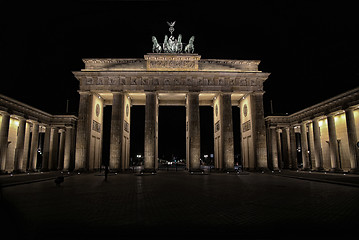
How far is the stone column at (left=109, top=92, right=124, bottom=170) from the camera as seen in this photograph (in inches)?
1300

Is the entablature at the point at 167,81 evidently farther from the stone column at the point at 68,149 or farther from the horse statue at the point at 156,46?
the stone column at the point at 68,149

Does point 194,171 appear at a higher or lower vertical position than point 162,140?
lower

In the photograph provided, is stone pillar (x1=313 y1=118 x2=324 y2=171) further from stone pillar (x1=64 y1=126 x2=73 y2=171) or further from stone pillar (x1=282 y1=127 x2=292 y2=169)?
stone pillar (x1=64 y1=126 x2=73 y2=171)

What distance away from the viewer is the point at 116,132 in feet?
110

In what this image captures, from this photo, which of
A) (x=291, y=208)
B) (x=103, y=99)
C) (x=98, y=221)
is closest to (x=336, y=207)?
(x=291, y=208)

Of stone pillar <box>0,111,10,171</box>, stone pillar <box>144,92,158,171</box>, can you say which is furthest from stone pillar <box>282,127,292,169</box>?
stone pillar <box>0,111,10,171</box>

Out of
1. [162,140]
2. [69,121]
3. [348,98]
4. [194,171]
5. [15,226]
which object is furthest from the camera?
[162,140]

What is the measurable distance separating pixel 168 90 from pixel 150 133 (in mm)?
7391

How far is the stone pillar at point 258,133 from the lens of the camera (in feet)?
111

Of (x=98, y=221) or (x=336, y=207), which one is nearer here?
(x=98, y=221)

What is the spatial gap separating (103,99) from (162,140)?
42.4 metres

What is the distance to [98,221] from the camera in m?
6.64

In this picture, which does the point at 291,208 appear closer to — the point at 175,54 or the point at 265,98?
the point at 175,54

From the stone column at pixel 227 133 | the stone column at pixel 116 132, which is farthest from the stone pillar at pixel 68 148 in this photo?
the stone column at pixel 227 133
